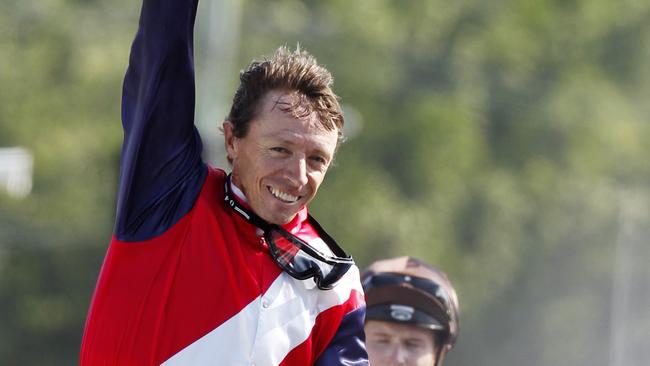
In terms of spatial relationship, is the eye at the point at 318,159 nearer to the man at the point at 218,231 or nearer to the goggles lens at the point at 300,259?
the man at the point at 218,231

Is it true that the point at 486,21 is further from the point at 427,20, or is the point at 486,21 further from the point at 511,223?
the point at 511,223

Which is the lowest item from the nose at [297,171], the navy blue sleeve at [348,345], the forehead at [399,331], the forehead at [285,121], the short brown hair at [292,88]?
the navy blue sleeve at [348,345]

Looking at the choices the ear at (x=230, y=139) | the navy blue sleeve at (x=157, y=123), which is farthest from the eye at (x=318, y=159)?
the navy blue sleeve at (x=157, y=123)

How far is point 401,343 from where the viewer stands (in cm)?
439

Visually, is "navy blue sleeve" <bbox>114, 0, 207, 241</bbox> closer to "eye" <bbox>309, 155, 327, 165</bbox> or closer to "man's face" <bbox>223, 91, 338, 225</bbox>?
"man's face" <bbox>223, 91, 338, 225</bbox>

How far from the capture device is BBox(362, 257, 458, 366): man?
4383 millimetres

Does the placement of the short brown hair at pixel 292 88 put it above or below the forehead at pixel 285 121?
above

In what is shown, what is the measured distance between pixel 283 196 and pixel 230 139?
22cm

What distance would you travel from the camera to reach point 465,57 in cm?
2116

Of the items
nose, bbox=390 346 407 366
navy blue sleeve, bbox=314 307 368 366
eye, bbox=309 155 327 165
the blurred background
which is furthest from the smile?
the blurred background

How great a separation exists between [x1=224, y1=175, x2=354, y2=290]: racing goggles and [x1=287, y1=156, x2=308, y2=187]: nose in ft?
0.50

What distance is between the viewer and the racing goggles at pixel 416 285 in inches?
175

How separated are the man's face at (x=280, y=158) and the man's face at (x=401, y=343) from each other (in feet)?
4.41

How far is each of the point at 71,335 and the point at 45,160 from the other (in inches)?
187
